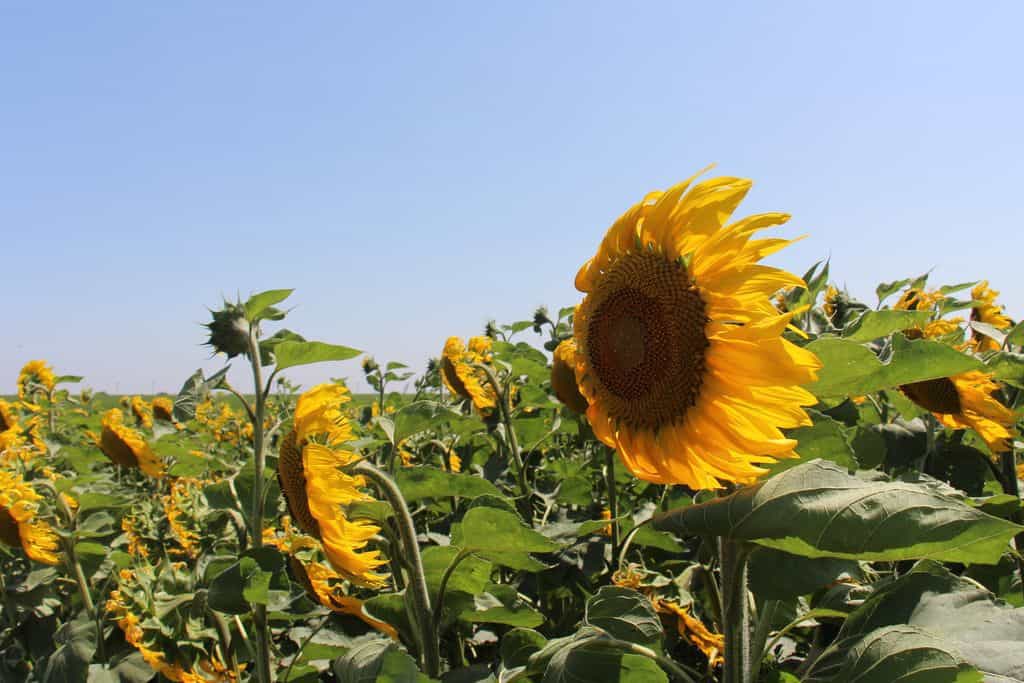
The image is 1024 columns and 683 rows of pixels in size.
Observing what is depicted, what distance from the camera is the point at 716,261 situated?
3.68 ft

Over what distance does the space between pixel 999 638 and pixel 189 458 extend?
230 cm

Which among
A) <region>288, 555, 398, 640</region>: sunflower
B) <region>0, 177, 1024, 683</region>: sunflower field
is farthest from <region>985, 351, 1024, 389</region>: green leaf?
<region>288, 555, 398, 640</region>: sunflower

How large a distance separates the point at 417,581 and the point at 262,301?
3.01 feet

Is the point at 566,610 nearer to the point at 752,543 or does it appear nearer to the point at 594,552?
the point at 594,552

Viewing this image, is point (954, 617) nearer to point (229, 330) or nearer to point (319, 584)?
point (319, 584)

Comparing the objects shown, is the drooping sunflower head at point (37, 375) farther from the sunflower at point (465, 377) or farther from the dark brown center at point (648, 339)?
the dark brown center at point (648, 339)

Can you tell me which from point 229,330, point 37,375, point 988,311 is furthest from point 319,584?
point 37,375

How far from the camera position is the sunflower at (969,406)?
2.12m

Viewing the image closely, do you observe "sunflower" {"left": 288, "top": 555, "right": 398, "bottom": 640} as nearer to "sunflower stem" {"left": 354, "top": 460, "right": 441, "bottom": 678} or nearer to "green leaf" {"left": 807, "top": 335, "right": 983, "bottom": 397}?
"sunflower stem" {"left": 354, "top": 460, "right": 441, "bottom": 678}

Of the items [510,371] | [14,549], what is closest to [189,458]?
[510,371]

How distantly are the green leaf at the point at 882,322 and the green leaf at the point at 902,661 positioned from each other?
422mm

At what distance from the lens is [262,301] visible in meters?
1.96

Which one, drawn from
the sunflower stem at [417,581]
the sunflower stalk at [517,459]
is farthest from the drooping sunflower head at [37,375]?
the sunflower stem at [417,581]

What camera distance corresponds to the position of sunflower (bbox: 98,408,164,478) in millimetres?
3840
